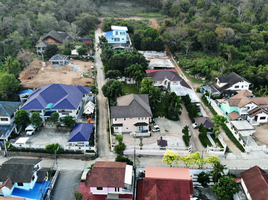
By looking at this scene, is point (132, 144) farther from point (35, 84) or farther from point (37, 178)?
point (35, 84)

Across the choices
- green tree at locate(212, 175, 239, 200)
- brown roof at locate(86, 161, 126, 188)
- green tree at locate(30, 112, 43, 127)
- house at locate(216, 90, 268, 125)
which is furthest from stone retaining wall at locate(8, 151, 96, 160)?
house at locate(216, 90, 268, 125)

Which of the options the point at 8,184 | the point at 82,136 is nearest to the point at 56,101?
the point at 82,136

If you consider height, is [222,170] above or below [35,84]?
above

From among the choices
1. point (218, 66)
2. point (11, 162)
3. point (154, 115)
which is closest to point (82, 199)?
point (11, 162)

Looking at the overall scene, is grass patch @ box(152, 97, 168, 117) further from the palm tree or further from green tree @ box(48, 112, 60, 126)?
green tree @ box(48, 112, 60, 126)

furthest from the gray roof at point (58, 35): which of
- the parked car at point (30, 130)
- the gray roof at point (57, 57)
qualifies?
the parked car at point (30, 130)

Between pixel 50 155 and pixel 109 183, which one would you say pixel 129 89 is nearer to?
pixel 50 155
